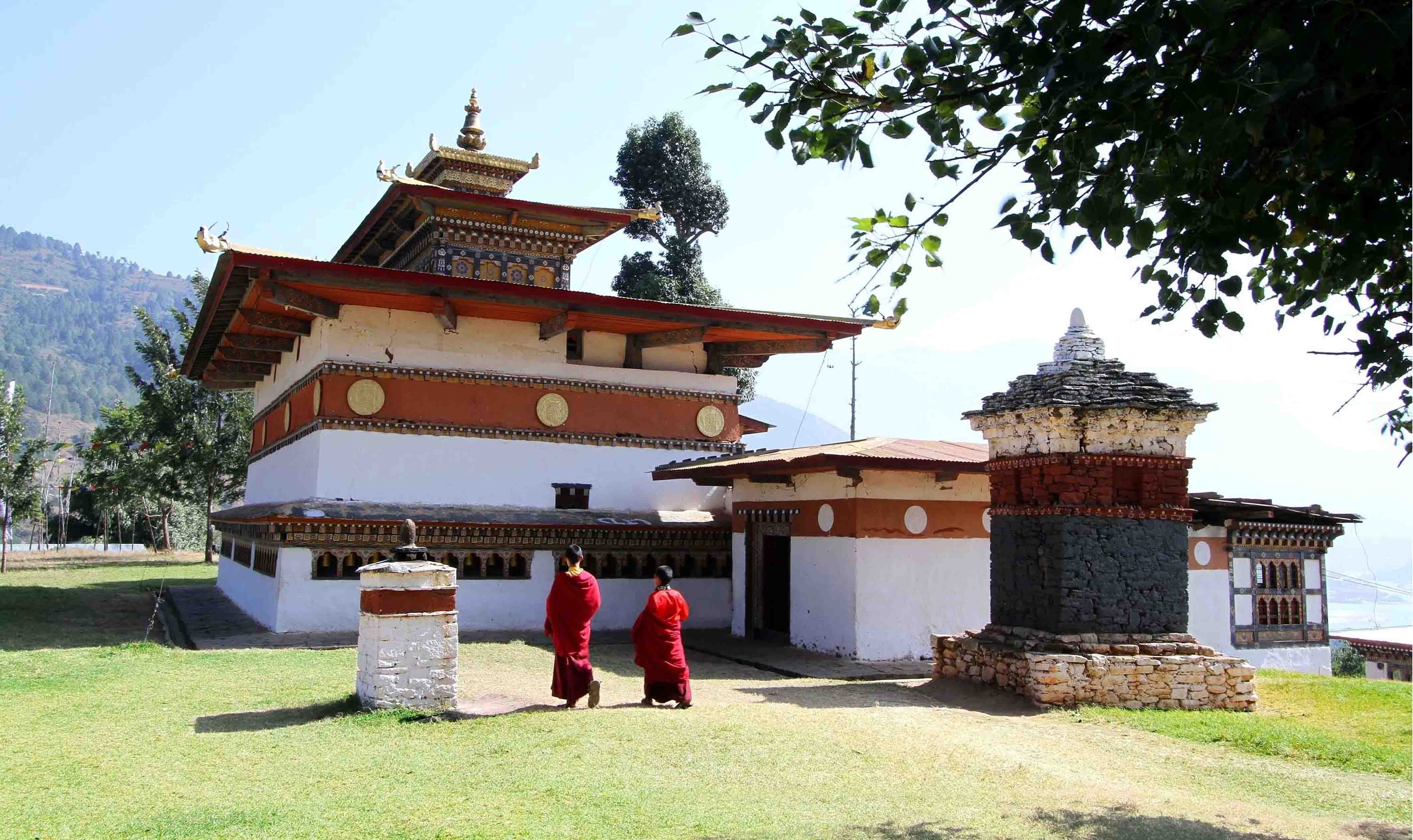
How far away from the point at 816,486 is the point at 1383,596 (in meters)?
104

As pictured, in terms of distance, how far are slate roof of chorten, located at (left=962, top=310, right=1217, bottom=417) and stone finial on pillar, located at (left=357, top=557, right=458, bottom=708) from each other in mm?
5425

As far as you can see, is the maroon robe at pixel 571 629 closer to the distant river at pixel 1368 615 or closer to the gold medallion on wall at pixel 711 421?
the gold medallion on wall at pixel 711 421

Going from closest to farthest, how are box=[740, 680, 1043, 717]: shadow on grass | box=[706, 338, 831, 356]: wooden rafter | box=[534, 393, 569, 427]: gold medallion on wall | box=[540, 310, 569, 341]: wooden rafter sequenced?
box=[740, 680, 1043, 717]: shadow on grass → box=[540, 310, 569, 341]: wooden rafter → box=[534, 393, 569, 427]: gold medallion on wall → box=[706, 338, 831, 356]: wooden rafter

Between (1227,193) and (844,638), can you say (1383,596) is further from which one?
(1227,193)

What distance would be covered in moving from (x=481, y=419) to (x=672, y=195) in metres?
17.7

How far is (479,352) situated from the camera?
15312mm

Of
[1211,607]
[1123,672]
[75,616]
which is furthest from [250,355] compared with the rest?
[1211,607]

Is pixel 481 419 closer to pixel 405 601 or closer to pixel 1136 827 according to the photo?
pixel 405 601

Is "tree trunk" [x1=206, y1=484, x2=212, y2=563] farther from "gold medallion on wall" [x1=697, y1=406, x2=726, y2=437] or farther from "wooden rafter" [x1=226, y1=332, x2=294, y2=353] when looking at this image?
"gold medallion on wall" [x1=697, y1=406, x2=726, y2=437]

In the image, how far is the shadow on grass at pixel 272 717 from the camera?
759 centimetres

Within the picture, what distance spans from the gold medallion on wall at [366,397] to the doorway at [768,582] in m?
5.42

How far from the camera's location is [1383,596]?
317ft

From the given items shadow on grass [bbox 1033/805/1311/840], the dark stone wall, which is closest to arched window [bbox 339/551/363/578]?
the dark stone wall

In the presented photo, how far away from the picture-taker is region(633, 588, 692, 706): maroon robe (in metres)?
8.45
